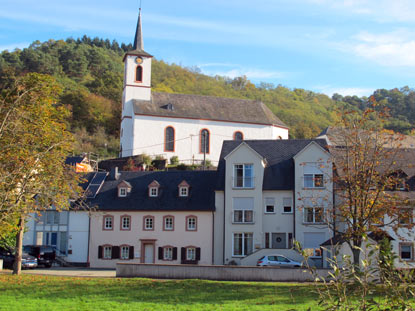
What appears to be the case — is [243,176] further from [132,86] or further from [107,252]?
[132,86]

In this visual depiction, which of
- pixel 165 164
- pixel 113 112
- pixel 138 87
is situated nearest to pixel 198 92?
pixel 113 112

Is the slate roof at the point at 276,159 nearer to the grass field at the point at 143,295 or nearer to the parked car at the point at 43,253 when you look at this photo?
the parked car at the point at 43,253

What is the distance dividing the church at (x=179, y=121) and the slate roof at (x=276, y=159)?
2409 centimetres

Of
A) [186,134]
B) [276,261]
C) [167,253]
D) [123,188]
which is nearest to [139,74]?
[186,134]

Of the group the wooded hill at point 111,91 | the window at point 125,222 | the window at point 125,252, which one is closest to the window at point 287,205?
the window at point 125,222

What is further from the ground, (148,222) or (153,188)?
(153,188)

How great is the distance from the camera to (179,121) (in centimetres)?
6769

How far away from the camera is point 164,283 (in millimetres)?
24953

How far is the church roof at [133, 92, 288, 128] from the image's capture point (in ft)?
222

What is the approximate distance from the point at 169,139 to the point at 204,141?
174 inches

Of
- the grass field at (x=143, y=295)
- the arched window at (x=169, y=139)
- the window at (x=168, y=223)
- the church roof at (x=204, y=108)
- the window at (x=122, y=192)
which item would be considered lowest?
the grass field at (x=143, y=295)

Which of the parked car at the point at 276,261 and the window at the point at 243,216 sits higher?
the window at the point at 243,216

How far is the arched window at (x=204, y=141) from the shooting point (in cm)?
6725

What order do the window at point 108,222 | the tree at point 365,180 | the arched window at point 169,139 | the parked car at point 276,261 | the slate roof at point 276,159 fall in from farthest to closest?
the arched window at point 169,139
the window at point 108,222
the slate roof at point 276,159
the parked car at point 276,261
the tree at point 365,180
